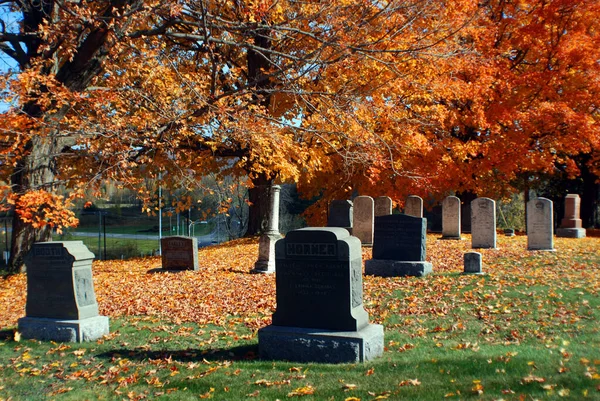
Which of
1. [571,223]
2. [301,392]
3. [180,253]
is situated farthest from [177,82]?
[571,223]

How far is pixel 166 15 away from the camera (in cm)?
Answer: 1336

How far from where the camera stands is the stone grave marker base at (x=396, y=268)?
1202 cm

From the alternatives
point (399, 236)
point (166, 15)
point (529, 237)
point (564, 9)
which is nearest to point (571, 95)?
point (564, 9)

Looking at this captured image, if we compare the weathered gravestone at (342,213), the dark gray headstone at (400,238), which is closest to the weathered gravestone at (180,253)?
the dark gray headstone at (400,238)

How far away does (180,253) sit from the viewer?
15297mm

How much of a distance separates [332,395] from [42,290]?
18.7 ft

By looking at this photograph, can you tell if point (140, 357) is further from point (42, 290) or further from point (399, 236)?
point (399, 236)

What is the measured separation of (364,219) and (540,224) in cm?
580

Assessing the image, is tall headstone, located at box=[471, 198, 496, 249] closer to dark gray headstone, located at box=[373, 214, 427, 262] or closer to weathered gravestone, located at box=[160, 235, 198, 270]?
dark gray headstone, located at box=[373, 214, 427, 262]

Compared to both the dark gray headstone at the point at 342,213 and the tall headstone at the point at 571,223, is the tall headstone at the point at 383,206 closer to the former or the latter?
the dark gray headstone at the point at 342,213

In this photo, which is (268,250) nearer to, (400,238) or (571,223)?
(400,238)

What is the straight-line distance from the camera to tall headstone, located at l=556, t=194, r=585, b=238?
862 inches

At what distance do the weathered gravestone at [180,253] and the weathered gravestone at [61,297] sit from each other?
20.7 feet

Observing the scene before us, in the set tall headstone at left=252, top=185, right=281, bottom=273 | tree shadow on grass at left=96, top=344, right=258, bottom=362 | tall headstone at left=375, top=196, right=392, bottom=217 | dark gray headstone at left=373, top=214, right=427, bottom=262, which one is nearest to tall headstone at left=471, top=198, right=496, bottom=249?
tall headstone at left=375, top=196, right=392, bottom=217
